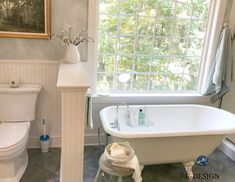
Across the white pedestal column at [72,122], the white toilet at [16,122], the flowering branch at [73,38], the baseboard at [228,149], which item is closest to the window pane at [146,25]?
the flowering branch at [73,38]

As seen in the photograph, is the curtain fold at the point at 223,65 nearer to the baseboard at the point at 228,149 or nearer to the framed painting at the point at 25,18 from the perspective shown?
the baseboard at the point at 228,149

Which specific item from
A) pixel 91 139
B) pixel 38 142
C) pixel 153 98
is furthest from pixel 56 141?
pixel 153 98

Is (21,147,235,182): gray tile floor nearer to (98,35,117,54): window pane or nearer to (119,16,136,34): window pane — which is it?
(98,35,117,54): window pane

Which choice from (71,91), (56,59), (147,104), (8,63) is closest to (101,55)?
(56,59)

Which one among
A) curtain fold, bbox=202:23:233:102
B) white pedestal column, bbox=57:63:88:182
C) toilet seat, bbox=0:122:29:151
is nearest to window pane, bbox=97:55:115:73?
white pedestal column, bbox=57:63:88:182

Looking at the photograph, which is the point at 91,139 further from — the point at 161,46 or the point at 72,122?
the point at 161,46

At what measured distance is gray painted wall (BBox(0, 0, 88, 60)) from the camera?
2.66 m

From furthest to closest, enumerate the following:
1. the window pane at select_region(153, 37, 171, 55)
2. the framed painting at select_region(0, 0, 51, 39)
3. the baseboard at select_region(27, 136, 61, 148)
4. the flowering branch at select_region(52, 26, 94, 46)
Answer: the window pane at select_region(153, 37, 171, 55), the baseboard at select_region(27, 136, 61, 148), the flowering branch at select_region(52, 26, 94, 46), the framed painting at select_region(0, 0, 51, 39)

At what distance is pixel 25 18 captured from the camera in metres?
2.61

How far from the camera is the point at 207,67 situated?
3.25m

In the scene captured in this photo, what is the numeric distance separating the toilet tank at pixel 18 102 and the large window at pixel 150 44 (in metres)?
0.82

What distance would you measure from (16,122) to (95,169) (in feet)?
3.19

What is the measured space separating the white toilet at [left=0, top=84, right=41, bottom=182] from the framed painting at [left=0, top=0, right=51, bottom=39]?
0.57 metres

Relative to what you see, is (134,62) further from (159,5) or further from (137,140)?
(137,140)
